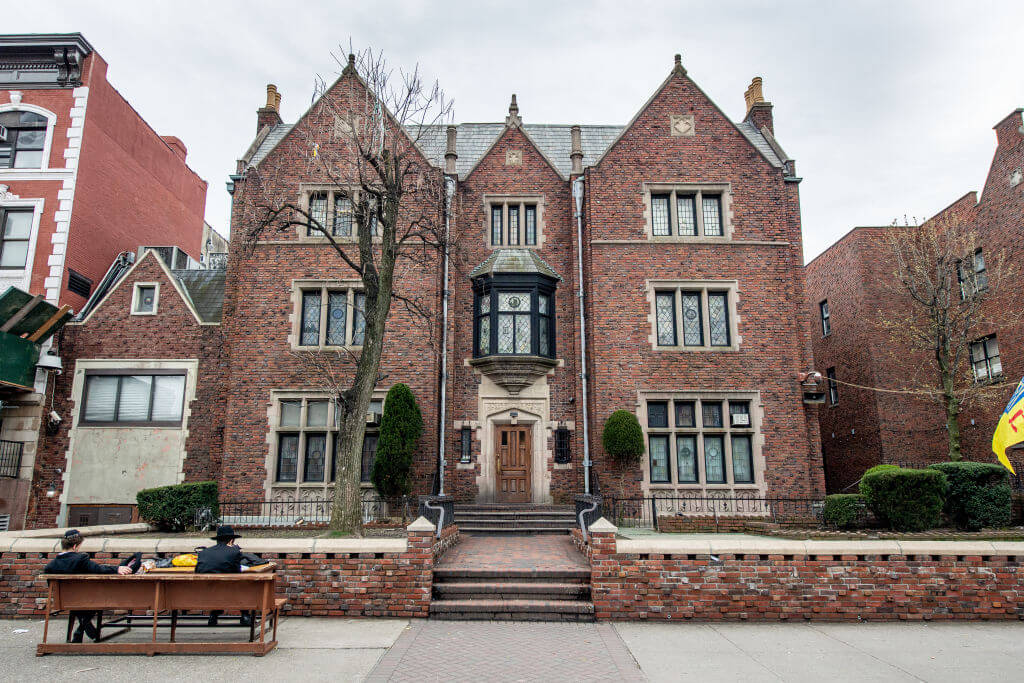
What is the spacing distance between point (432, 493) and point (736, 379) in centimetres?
861

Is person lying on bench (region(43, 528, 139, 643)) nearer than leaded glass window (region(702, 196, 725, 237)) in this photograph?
Yes

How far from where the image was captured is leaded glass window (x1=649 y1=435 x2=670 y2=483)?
17188mm

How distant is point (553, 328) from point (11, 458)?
14.8 meters

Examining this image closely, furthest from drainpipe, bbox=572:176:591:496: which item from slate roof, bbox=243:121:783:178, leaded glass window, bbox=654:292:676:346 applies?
leaded glass window, bbox=654:292:676:346

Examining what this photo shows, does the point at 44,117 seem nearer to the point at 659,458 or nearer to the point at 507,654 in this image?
the point at 659,458

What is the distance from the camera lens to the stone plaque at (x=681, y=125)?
19.2 metres

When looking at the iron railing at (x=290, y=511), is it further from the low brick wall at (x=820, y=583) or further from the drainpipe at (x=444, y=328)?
the low brick wall at (x=820, y=583)

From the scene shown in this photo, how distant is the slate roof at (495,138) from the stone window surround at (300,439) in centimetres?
717

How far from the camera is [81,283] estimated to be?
63.8 feet

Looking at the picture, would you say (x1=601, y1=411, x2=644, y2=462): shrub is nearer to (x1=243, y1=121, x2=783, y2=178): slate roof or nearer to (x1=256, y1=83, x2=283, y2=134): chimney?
(x1=243, y1=121, x2=783, y2=178): slate roof

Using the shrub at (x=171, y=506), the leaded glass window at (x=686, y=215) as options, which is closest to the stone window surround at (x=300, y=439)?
the shrub at (x=171, y=506)

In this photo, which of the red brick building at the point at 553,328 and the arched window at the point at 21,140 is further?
the arched window at the point at 21,140

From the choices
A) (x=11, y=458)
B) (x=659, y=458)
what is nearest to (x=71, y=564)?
(x=11, y=458)

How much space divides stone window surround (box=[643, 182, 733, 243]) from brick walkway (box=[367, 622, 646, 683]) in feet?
40.6
